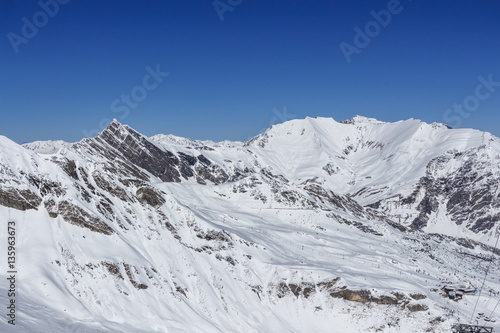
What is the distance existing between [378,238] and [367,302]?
4729cm

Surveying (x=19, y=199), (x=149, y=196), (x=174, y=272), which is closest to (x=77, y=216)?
(x=19, y=199)

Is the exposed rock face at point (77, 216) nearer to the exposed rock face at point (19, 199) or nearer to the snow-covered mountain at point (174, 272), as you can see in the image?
the snow-covered mountain at point (174, 272)

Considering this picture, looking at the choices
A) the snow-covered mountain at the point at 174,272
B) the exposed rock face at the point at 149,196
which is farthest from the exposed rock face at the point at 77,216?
the exposed rock face at the point at 149,196

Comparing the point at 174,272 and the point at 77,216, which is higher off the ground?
the point at 77,216

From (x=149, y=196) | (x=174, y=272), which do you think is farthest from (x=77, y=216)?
(x=149, y=196)

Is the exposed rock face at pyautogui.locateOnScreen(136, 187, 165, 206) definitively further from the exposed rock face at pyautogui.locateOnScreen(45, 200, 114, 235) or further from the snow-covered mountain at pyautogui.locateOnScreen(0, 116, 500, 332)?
the exposed rock face at pyautogui.locateOnScreen(45, 200, 114, 235)

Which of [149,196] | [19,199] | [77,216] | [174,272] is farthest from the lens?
[149,196]

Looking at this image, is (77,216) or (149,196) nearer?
(77,216)

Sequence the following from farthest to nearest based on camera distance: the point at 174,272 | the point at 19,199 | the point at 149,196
Answer: the point at 149,196, the point at 174,272, the point at 19,199

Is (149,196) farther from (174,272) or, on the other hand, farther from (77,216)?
(174,272)

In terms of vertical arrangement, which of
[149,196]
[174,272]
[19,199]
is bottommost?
[174,272]

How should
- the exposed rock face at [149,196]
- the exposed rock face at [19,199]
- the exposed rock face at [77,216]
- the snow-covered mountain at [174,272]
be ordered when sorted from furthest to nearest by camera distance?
the exposed rock face at [149,196]
the exposed rock face at [77,216]
the exposed rock face at [19,199]
the snow-covered mountain at [174,272]

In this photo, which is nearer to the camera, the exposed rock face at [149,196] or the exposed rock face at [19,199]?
the exposed rock face at [19,199]

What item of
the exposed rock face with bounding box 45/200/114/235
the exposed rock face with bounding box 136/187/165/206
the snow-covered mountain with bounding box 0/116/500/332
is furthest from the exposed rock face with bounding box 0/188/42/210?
the exposed rock face with bounding box 136/187/165/206
